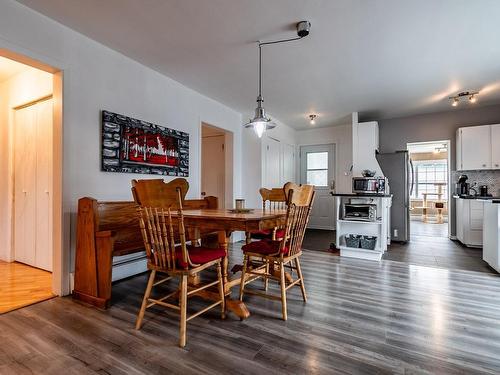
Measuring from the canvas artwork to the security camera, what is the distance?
6.58 ft

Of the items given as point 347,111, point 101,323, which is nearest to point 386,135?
point 347,111

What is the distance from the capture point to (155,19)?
7.99 ft

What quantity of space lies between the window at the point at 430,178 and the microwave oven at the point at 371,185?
241 inches

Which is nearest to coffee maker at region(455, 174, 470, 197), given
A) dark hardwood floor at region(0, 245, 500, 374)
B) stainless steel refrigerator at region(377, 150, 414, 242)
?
stainless steel refrigerator at region(377, 150, 414, 242)

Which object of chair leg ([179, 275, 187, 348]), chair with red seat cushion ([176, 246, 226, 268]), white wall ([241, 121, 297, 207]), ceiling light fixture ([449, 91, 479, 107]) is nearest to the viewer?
chair leg ([179, 275, 187, 348])

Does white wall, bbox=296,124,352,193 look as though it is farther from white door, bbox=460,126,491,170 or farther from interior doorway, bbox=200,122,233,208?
interior doorway, bbox=200,122,233,208

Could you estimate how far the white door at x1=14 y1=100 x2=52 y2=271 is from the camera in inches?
129

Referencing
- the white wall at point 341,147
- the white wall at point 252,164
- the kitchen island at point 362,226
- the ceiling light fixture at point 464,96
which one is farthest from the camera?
the white wall at point 341,147

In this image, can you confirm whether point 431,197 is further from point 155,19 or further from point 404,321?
point 155,19

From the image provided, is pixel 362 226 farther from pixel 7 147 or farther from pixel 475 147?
pixel 7 147

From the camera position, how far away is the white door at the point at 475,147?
15.8ft

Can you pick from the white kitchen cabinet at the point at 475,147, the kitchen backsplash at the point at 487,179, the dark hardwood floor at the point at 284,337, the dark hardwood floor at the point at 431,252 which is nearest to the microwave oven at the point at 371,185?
the dark hardwood floor at the point at 431,252

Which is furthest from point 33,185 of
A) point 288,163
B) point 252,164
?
point 288,163

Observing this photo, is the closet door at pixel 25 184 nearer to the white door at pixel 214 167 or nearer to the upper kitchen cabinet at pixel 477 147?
the white door at pixel 214 167
